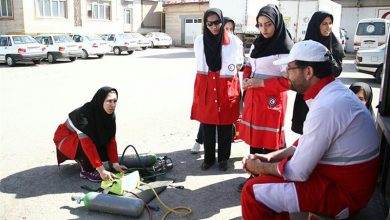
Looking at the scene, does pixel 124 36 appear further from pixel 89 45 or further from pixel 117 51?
pixel 89 45

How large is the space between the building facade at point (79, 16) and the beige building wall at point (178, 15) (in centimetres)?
140

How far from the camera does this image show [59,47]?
67.7ft

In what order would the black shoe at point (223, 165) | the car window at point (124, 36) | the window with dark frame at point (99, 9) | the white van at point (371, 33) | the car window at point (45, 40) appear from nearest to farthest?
1. the black shoe at point (223, 165)
2. the white van at point (371, 33)
3. the car window at point (45, 40)
4. the car window at point (124, 36)
5. the window with dark frame at point (99, 9)

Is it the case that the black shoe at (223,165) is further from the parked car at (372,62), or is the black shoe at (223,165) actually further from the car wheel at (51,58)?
the car wheel at (51,58)

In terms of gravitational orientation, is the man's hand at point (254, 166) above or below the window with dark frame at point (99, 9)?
below

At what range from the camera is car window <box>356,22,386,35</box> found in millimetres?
19203

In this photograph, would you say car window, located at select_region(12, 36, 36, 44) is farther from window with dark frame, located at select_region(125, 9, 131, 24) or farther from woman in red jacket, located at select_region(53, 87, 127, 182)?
window with dark frame, located at select_region(125, 9, 131, 24)

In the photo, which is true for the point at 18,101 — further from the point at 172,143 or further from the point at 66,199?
the point at 66,199

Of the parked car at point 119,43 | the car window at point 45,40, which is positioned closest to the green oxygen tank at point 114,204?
the car window at point 45,40

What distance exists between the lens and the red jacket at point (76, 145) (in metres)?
4.46

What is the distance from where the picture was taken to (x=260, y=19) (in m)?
4.04

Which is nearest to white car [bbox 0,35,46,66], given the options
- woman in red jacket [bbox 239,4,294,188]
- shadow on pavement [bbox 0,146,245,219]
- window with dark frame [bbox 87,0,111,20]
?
window with dark frame [bbox 87,0,111,20]

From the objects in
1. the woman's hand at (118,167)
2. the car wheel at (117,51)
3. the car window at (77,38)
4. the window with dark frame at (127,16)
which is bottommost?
the woman's hand at (118,167)

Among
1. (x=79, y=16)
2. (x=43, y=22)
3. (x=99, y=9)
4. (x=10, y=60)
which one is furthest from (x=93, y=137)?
(x=99, y=9)
